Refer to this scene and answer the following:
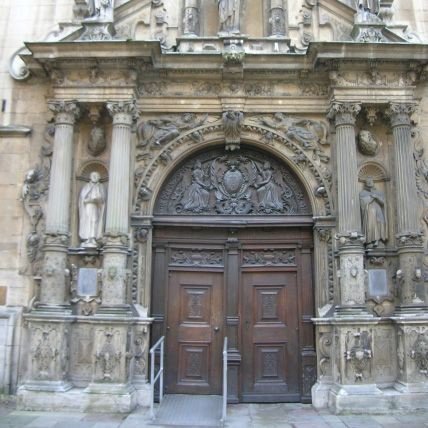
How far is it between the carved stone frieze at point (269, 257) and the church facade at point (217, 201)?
0.08 ft

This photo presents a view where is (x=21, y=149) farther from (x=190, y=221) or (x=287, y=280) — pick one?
(x=287, y=280)

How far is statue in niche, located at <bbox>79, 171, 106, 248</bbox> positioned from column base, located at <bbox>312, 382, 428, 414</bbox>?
4436mm

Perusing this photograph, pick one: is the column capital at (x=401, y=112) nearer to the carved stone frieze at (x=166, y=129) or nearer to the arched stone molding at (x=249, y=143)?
the arched stone molding at (x=249, y=143)

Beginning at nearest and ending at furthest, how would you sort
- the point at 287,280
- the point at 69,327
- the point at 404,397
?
A: the point at 404,397
the point at 69,327
the point at 287,280

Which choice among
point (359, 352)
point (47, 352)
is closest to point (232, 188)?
point (359, 352)

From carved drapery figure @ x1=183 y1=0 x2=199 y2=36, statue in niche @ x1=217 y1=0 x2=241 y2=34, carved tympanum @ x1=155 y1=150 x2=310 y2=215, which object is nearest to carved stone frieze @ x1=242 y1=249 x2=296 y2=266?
carved tympanum @ x1=155 y1=150 x2=310 y2=215

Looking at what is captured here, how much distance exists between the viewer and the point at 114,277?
8.06 metres

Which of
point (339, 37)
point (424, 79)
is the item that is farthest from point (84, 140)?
point (424, 79)

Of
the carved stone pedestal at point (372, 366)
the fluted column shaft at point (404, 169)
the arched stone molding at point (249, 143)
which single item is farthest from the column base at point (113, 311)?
the fluted column shaft at point (404, 169)

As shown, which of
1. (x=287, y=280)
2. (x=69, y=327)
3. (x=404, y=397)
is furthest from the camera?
(x=287, y=280)

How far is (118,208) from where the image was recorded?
27.3 ft

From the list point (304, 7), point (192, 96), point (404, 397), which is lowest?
point (404, 397)

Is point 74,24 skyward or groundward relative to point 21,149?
skyward

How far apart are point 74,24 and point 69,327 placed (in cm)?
530
